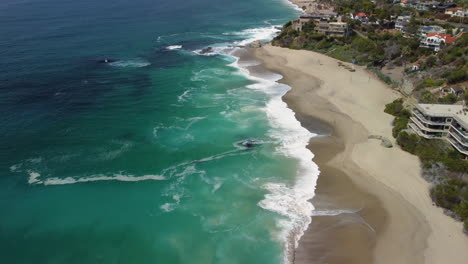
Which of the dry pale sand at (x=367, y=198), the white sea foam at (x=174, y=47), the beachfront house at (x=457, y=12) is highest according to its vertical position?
the beachfront house at (x=457, y=12)

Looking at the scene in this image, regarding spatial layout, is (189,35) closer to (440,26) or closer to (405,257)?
(440,26)

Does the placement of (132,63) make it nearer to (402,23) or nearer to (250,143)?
(250,143)

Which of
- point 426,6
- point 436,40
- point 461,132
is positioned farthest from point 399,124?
point 426,6

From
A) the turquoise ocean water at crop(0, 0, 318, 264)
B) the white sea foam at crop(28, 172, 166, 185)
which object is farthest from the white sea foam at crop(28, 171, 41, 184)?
the turquoise ocean water at crop(0, 0, 318, 264)

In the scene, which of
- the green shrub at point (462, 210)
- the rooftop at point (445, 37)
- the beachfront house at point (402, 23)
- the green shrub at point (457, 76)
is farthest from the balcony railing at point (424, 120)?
the beachfront house at point (402, 23)

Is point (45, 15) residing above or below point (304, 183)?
above

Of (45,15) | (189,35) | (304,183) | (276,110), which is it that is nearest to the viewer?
(304,183)

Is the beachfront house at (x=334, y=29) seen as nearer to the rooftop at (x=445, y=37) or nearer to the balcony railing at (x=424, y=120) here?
the rooftop at (x=445, y=37)

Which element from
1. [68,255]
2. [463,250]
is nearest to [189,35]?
[68,255]
